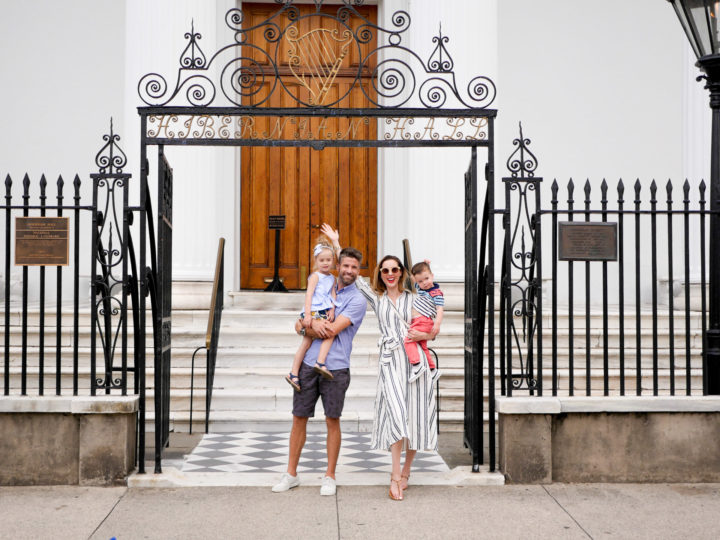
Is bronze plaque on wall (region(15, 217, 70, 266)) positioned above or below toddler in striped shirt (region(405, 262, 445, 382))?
above

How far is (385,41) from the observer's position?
12.3m

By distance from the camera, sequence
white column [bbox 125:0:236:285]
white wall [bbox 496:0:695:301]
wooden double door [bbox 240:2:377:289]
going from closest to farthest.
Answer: white column [bbox 125:0:236:285]
wooden double door [bbox 240:2:377:289]
white wall [bbox 496:0:695:301]

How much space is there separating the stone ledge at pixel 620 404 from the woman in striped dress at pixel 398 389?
1.92ft

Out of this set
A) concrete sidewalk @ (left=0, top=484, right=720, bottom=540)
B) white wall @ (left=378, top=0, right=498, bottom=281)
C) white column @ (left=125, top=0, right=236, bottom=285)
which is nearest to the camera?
concrete sidewalk @ (left=0, top=484, right=720, bottom=540)

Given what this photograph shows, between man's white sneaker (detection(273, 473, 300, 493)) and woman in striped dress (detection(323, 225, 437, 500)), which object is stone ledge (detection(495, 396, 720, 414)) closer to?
woman in striped dress (detection(323, 225, 437, 500))

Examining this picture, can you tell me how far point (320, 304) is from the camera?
20.1 ft

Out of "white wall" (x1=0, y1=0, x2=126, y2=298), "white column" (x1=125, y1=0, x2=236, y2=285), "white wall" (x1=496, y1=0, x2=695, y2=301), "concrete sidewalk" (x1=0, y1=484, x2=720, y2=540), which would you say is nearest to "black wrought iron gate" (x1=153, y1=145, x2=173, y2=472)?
"concrete sidewalk" (x1=0, y1=484, x2=720, y2=540)

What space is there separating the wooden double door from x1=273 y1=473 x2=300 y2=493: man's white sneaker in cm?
→ 672

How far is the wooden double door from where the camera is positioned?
41.5ft

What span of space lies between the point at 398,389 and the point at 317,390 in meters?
0.58

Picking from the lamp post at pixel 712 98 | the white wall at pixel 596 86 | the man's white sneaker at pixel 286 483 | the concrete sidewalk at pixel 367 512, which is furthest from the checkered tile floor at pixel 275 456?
the white wall at pixel 596 86

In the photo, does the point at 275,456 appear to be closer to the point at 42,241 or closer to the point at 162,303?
the point at 162,303

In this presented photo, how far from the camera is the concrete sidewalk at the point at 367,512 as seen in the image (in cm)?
511

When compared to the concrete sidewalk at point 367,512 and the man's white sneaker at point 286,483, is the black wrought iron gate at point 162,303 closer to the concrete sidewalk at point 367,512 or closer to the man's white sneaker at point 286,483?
the concrete sidewalk at point 367,512
